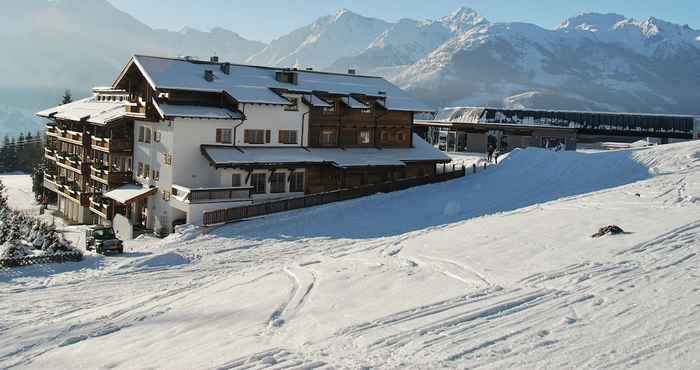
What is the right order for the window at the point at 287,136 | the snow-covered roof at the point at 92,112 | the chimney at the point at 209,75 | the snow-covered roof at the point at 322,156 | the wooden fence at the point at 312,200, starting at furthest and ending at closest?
the snow-covered roof at the point at 92,112 → the window at the point at 287,136 → the chimney at the point at 209,75 → the snow-covered roof at the point at 322,156 → the wooden fence at the point at 312,200

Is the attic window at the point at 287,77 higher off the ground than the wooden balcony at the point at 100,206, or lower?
higher

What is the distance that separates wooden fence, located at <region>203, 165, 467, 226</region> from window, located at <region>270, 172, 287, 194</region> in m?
3.64

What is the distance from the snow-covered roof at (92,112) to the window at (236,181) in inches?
412

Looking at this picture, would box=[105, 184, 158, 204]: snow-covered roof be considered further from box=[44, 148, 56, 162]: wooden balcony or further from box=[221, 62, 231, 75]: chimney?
box=[44, 148, 56, 162]: wooden balcony

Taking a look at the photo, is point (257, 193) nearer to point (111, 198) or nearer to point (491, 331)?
point (111, 198)

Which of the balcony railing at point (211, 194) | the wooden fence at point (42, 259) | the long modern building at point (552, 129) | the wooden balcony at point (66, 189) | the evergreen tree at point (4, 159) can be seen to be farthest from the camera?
the evergreen tree at point (4, 159)

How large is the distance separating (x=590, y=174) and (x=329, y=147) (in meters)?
18.6

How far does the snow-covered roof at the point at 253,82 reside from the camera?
46.1m

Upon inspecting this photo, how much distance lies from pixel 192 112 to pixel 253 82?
716cm

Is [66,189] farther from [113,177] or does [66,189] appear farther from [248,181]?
[248,181]

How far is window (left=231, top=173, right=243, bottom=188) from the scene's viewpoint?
4462 centimetres

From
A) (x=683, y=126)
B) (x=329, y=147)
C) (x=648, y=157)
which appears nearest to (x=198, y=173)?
(x=329, y=147)

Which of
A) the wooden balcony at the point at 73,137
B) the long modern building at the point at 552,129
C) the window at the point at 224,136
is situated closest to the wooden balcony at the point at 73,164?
the wooden balcony at the point at 73,137

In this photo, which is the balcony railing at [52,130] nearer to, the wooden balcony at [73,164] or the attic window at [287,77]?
the wooden balcony at [73,164]
